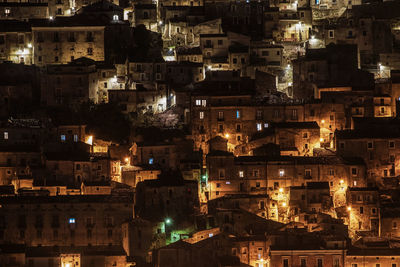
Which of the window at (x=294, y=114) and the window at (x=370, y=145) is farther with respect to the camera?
the window at (x=294, y=114)

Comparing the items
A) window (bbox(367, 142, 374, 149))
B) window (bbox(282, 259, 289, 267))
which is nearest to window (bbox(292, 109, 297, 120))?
window (bbox(367, 142, 374, 149))

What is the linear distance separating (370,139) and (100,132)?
55.4 feet

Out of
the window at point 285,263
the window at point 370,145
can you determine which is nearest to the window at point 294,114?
the window at point 370,145

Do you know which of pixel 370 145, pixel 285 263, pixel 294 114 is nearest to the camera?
pixel 285 263

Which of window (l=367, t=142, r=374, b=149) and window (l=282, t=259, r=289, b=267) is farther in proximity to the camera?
window (l=367, t=142, r=374, b=149)

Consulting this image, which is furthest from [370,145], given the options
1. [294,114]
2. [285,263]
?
[285,263]

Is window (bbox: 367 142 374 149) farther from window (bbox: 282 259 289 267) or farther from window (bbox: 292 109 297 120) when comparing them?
window (bbox: 282 259 289 267)

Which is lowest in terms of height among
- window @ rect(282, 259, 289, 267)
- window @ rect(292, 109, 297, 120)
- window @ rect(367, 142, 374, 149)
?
window @ rect(282, 259, 289, 267)

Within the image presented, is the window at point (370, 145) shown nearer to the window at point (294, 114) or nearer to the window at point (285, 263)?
the window at point (294, 114)

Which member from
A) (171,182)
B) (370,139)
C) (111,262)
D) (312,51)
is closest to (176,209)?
(171,182)

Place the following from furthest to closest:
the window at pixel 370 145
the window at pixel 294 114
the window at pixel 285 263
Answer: the window at pixel 294 114, the window at pixel 370 145, the window at pixel 285 263

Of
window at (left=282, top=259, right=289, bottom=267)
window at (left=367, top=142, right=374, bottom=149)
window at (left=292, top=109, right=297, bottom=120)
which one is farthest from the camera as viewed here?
window at (left=292, top=109, right=297, bottom=120)

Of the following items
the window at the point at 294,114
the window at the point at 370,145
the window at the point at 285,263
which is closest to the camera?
the window at the point at 285,263

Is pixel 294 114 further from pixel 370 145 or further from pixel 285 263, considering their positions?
pixel 285 263
